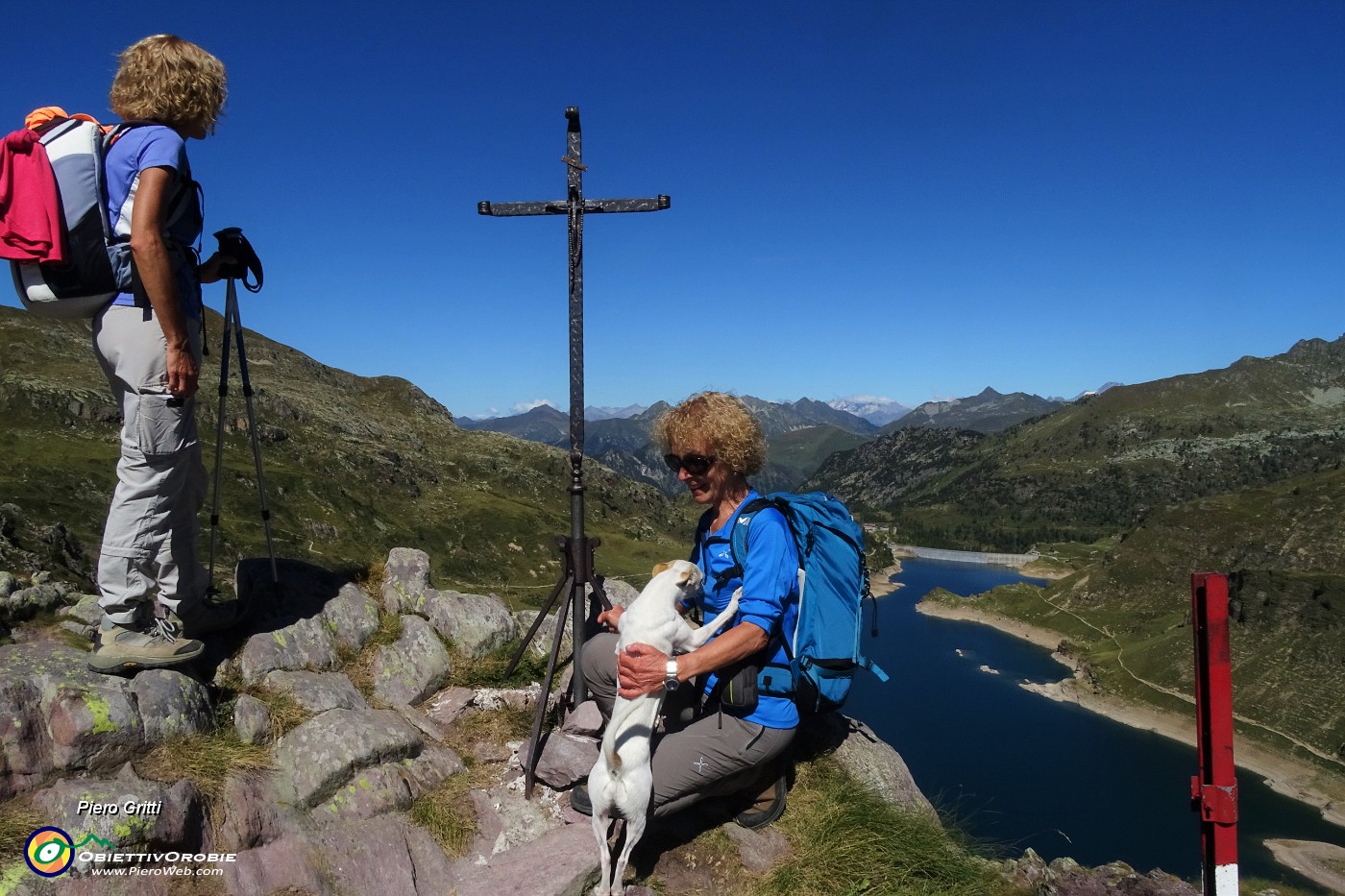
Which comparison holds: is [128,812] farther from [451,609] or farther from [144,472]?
[451,609]

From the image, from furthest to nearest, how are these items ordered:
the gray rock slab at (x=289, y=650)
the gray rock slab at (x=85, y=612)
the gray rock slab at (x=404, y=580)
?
the gray rock slab at (x=404, y=580)
the gray rock slab at (x=85, y=612)
the gray rock slab at (x=289, y=650)

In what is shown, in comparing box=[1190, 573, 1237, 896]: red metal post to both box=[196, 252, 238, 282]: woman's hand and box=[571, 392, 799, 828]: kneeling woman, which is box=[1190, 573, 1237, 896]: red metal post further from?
box=[196, 252, 238, 282]: woman's hand

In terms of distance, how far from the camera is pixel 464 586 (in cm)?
9012

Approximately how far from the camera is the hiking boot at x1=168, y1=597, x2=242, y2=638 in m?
5.72

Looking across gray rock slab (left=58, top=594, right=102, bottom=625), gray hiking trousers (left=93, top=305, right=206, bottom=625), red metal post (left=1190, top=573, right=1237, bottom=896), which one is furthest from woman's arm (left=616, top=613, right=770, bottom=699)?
gray rock slab (left=58, top=594, right=102, bottom=625)

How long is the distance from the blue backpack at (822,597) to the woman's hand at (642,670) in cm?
87

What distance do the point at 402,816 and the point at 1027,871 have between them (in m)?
4.68

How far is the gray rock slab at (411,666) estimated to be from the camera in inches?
283

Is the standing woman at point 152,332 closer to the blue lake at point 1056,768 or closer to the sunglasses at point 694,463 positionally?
the sunglasses at point 694,463

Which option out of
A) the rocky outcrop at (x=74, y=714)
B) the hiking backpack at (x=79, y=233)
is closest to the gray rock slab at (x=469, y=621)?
the rocky outcrop at (x=74, y=714)

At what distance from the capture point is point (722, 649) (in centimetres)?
439

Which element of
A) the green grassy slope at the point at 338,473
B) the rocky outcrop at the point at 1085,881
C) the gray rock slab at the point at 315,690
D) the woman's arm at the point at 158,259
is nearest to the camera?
the woman's arm at the point at 158,259

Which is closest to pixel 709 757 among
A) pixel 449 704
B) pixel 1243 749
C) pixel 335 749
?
→ pixel 335 749

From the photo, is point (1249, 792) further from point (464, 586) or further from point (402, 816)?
point (402, 816)
